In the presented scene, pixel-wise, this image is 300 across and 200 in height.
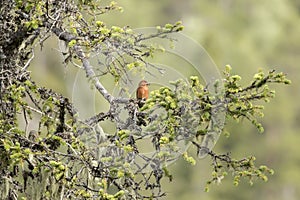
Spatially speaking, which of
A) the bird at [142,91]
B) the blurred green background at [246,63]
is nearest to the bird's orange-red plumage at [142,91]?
the bird at [142,91]

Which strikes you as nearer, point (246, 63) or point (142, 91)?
point (142, 91)

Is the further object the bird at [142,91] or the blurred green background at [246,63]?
the blurred green background at [246,63]

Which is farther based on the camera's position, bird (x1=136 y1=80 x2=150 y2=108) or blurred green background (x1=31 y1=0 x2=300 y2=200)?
blurred green background (x1=31 y1=0 x2=300 y2=200)

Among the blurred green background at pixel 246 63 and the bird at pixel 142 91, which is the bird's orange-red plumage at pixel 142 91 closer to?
the bird at pixel 142 91

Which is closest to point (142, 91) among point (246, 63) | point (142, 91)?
point (142, 91)

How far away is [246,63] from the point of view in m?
38.7

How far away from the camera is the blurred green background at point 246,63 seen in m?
33.8

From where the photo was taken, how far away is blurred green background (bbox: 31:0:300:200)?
33.8 meters

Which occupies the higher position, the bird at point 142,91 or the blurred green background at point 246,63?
the blurred green background at point 246,63

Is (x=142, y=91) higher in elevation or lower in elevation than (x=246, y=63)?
lower

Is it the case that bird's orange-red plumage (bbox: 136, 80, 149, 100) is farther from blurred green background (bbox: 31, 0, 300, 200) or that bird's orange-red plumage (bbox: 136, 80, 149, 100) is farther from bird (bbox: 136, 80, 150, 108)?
blurred green background (bbox: 31, 0, 300, 200)

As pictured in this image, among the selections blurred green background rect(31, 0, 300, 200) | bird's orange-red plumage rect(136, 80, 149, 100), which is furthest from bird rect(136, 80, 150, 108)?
blurred green background rect(31, 0, 300, 200)

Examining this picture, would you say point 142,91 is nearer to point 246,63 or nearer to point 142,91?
point 142,91

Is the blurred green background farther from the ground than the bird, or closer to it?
farther from the ground
